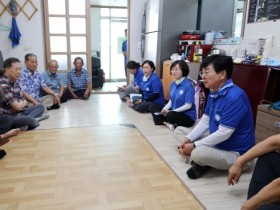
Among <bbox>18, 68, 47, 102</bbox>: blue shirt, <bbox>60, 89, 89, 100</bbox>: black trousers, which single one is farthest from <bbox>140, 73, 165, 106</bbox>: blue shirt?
<bbox>18, 68, 47, 102</bbox>: blue shirt

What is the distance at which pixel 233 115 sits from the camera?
1708mm

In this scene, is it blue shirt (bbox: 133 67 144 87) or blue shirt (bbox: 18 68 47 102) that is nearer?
blue shirt (bbox: 18 68 47 102)

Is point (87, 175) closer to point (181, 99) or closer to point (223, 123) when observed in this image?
point (223, 123)

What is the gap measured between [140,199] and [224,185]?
2.06ft

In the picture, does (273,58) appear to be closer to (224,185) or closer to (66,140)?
(224,185)

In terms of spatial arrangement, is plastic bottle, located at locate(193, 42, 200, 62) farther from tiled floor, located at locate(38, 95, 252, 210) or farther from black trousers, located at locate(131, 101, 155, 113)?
tiled floor, located at locate(38, 95, 252, 210)

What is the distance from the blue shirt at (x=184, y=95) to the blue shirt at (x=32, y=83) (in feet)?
6.54

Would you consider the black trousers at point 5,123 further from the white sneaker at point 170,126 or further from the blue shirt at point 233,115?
the blue shirt at point 233,115

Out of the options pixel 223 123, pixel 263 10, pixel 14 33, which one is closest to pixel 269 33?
pixel 263 10

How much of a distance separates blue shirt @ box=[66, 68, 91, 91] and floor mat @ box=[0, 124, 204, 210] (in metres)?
1.95

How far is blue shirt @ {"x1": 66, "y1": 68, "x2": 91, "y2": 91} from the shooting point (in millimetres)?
4496

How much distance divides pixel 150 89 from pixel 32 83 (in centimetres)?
171

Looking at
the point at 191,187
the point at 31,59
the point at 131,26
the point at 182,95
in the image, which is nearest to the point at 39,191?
the point at 191,187

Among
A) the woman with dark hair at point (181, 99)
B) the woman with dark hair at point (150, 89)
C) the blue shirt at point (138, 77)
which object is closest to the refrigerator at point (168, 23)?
the blue shirt at point (138, 77)
